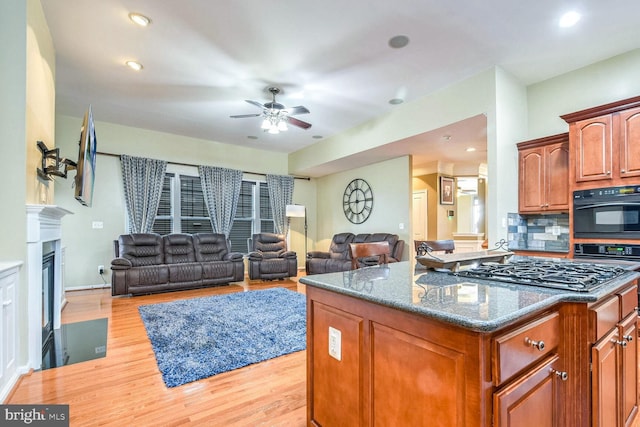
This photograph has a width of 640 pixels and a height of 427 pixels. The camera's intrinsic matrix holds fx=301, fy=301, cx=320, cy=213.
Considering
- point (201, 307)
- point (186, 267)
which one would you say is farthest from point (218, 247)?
point (201, 307)

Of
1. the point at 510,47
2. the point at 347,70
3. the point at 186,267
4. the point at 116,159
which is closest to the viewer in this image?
the point at 510,47

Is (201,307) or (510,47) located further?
(201,307)

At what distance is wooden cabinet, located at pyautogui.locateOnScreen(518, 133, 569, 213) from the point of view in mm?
3418

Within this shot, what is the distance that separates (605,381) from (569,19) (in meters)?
3.00

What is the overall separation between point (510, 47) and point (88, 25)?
416 cm

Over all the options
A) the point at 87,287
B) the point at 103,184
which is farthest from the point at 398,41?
the point at 87,287

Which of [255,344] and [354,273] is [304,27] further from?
[255,344]

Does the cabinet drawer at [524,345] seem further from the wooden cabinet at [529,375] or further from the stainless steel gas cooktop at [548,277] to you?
the stainless steel gas cooktop at [548,277]

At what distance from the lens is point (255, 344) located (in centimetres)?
285

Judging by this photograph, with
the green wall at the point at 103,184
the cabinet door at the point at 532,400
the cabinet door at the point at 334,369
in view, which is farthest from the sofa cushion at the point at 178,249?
the cabinet door at the point at 532,400

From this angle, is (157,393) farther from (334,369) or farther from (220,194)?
(220,194)

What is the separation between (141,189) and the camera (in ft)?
19.1

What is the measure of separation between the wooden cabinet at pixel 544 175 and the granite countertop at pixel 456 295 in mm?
2169

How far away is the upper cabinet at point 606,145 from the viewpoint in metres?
2.80
